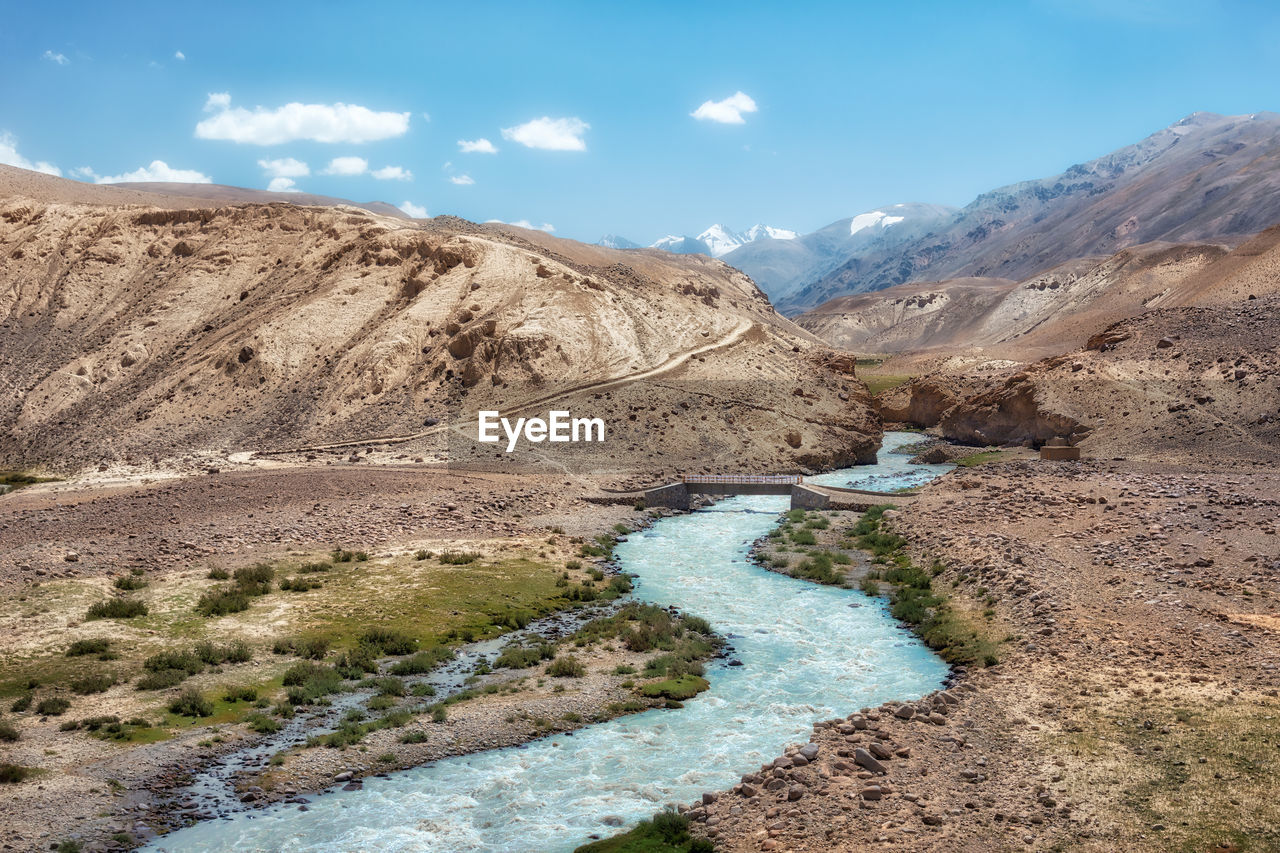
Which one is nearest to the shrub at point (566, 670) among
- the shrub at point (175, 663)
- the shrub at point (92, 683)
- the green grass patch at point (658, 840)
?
the green grass patch at point (658, 840)

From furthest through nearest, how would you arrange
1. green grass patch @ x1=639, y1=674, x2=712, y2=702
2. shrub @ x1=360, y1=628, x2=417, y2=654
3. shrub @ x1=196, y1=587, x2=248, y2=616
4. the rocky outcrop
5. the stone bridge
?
1. the rocky outcrop
2. the stone bridge
3. shrub @ x1=196, y1=587, x2=248, y2=616
4. shrub @ x1=360, y1=628, x2=417, y2=654
5. green grass patch @ x1=639, y1=674, x2=712, y2=702

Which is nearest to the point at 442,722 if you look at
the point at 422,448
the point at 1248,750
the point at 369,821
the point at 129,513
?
the point at 369,821

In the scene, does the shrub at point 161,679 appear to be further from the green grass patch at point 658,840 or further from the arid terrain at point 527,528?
the green grass patch at point 658,840

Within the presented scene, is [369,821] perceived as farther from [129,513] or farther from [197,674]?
[129,513]

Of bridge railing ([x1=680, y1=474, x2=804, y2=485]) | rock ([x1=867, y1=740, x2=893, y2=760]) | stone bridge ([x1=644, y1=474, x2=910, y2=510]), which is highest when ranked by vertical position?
bridge railing ([x1=680, y1=474, x2=804, y2=485])

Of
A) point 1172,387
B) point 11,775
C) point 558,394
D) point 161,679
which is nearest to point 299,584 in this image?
point 161,679

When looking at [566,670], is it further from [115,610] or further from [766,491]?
[766,491]

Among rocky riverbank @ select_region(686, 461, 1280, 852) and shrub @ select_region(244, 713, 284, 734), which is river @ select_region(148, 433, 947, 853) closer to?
rocky riverbank @ select_region(686, 461, 1280, 852)

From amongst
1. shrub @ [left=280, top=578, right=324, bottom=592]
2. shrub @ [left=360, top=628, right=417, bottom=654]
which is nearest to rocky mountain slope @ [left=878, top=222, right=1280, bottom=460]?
shrub @ [left=360, top=628, right=417, bottom=654]
